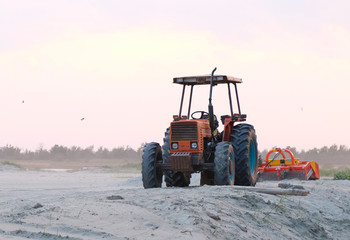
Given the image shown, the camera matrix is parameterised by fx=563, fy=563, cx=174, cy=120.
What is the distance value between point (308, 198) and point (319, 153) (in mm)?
33266

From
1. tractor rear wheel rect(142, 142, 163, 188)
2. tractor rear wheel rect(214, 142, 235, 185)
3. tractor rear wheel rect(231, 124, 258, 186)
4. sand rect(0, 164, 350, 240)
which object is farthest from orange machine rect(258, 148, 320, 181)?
sand rect(0, 164, 350, 240)

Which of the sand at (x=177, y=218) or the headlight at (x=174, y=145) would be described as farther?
the headlight at (x=174, y=145)

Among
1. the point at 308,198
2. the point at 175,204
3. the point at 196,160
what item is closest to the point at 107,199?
the point at 175,204

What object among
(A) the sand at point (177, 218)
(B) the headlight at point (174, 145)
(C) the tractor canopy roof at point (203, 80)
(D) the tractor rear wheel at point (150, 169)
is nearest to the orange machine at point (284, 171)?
(C) the tractor canopy roof at point (203, 80)

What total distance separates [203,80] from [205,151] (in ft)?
6.48

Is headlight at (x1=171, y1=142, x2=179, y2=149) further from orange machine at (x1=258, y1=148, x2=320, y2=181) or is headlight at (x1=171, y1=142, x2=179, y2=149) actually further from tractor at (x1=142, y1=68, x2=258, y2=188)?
orange machine at (x1=258, y1=148, x2=320, y2=181)

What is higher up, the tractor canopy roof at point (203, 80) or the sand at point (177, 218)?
the tractor canopy roof at point (203, 80)

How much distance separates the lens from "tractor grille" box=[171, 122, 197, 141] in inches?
528

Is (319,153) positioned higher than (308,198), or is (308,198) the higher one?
(319,153)

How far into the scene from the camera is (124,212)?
320 inches

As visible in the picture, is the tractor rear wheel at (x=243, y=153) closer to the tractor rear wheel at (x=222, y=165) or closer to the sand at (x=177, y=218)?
the tractor rear wheel at (x=222, y=165)

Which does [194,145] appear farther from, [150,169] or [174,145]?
[150,169]

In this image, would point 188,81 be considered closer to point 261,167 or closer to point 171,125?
point 171,125

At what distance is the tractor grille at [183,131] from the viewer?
13422 millimetres
